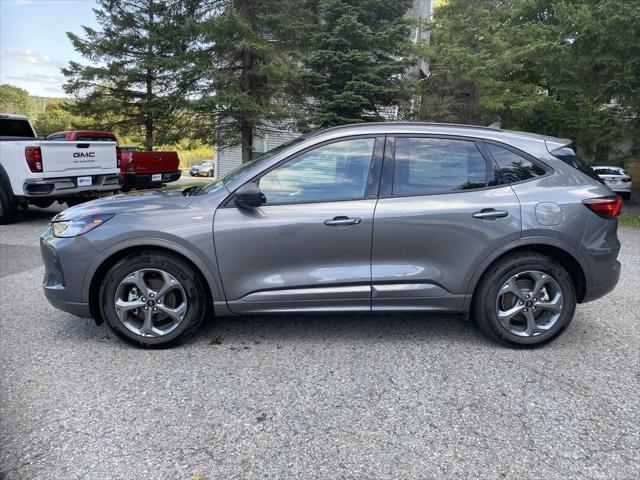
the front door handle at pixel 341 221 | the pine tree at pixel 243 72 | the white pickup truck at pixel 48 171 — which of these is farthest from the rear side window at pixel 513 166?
the pine tree at pixel 243 72

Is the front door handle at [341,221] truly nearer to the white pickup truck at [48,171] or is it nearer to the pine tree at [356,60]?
the white pickup truck at [48,171]

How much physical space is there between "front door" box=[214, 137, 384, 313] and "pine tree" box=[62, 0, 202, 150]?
1136 centimetres

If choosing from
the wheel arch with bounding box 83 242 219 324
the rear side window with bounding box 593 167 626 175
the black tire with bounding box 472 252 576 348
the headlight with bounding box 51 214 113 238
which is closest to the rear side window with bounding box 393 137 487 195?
the black tire with bounding box 472 252 576 348

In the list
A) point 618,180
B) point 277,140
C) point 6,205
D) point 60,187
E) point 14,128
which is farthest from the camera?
point 277,140

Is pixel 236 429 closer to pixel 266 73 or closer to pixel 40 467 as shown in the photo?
pixel 40 467

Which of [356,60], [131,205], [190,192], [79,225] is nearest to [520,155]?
[190,192]

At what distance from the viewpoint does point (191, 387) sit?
2.93 metres

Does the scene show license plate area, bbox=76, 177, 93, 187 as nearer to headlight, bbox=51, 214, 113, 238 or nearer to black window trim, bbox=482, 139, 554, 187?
headlight, bbox=51, 214, 113, 238

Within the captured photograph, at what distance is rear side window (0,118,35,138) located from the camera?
964 centimetres

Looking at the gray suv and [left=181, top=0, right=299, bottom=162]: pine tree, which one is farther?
[left=181, top=0, right=299, bottom=162]: pine tree

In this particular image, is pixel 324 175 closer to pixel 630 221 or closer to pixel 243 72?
pixel 630 221

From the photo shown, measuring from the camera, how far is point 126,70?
56.1ft

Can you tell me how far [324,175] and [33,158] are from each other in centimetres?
682

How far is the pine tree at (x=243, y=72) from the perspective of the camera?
1144 cm
